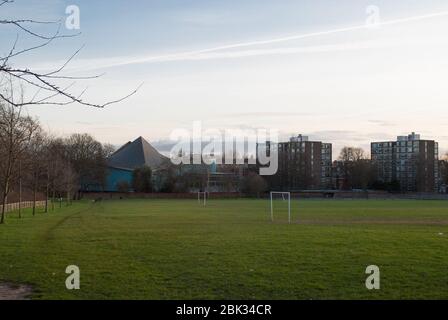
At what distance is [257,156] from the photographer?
566 feet

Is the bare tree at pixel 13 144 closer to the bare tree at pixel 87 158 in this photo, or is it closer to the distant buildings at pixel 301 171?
the bare tree at pixel 87 158

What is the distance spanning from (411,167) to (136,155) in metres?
87.5

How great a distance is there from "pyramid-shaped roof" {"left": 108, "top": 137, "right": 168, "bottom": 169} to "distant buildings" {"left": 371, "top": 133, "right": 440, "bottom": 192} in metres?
70.9

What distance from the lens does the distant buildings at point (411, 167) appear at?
180m

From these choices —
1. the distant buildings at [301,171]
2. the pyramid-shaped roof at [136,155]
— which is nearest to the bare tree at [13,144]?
the distant buildings at [301,171]

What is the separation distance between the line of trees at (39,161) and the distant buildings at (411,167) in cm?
9028

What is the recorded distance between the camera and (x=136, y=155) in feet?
604

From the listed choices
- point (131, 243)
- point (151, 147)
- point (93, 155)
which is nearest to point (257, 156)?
point (151, 147)

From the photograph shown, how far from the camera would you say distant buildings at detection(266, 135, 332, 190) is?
557ft
